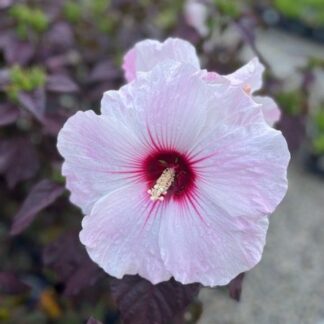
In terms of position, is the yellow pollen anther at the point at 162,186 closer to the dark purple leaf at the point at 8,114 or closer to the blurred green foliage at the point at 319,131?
the dark purple leaf at the point at 8,114

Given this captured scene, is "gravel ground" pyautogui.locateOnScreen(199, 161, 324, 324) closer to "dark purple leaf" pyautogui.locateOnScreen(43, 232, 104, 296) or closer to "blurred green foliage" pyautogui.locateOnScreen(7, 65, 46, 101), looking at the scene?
"dark purple leaf" pyautogui.locateOnScreen(43, 232, 104, 296)

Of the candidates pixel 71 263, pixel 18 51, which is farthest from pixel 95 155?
pixel 18 51

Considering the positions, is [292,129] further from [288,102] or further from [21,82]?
[21,82]

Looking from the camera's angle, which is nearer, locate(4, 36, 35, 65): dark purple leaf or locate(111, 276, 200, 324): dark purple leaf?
locate(111, 276, 200, 324): dark purple leaf

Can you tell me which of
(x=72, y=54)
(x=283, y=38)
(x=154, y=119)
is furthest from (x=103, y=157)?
(x=283, y=38)

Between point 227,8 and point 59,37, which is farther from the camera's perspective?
point 59,37

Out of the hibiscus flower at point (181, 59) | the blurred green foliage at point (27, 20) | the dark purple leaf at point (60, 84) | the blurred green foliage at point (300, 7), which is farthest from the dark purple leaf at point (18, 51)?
the blurred green foliage at point (300, 7)

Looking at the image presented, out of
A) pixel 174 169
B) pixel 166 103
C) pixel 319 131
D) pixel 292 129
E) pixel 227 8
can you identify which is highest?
pixel 166 103

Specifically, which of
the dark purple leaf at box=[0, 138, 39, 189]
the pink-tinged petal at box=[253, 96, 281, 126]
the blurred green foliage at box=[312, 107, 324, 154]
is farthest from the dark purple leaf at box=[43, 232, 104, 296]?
the blurred green foliage at box=[312, 107, 324, 154]
